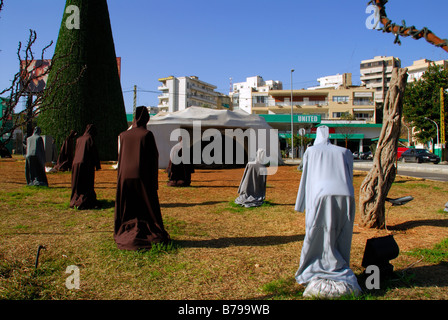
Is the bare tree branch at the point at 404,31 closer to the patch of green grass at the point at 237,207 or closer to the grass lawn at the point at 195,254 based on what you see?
the grass lawn at the point at 195,254

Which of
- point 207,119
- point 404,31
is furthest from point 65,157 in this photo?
point 404,31

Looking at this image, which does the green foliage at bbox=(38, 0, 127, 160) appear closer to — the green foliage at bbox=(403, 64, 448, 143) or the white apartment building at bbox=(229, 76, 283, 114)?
the green foliage at bbox=(403, 64, 448, 143)

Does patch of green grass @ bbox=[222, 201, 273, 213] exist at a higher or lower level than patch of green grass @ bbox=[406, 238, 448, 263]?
higher

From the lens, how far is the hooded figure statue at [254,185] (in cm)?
871

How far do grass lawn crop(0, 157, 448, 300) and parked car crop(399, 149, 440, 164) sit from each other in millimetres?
26324

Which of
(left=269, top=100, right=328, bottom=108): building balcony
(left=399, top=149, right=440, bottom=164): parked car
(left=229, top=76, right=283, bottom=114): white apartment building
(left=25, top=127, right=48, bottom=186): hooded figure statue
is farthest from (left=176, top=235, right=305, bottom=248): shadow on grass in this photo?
(left=269, top=100, right=328, bottom=108): building balcony

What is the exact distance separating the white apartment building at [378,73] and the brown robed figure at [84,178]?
3112 inches

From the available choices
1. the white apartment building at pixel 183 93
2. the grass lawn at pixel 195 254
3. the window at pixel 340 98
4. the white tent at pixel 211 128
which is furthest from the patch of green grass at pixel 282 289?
the white apartment building at pixel 183 93

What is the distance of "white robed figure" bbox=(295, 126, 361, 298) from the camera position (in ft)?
12.0

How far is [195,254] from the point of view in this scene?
4.98 meters

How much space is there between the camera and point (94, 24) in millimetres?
19562
